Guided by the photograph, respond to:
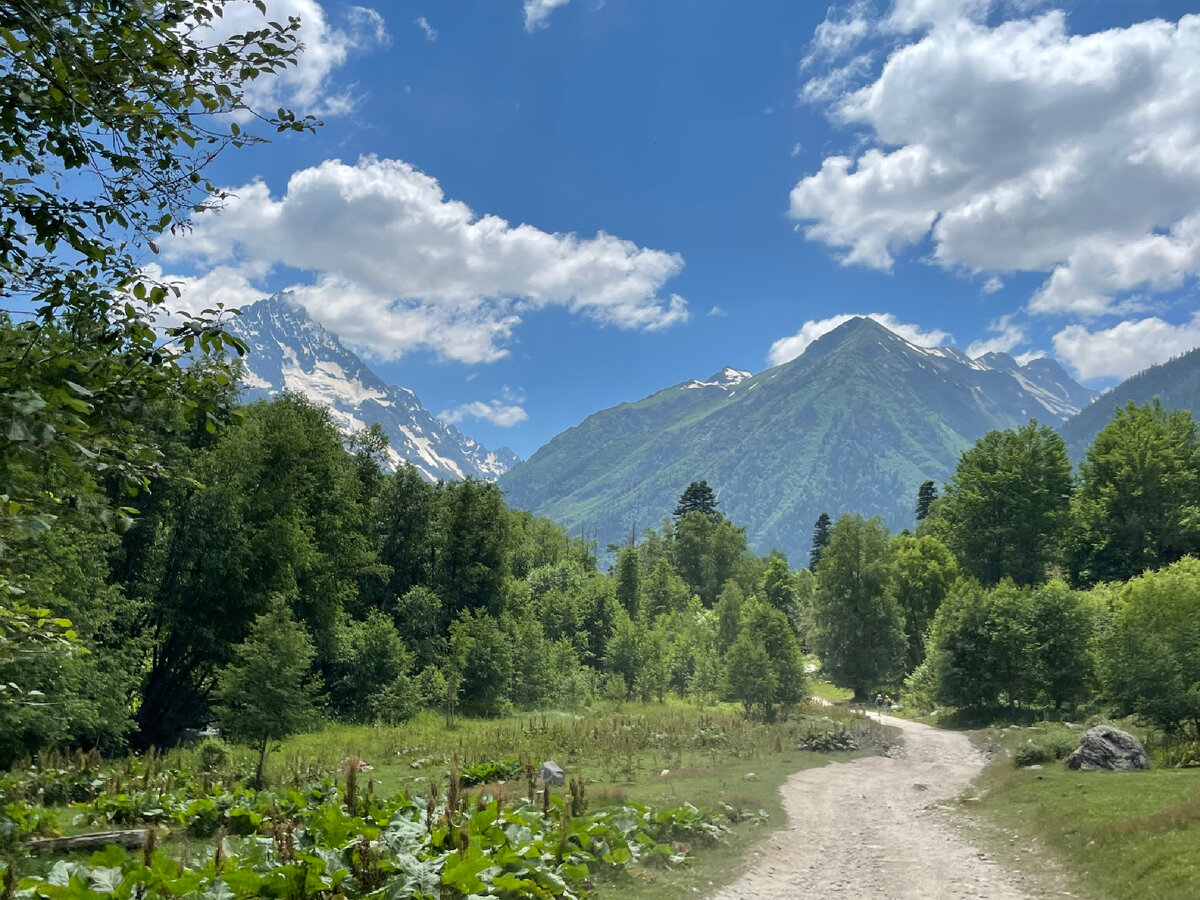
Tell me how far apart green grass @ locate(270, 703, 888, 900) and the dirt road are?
0.58m

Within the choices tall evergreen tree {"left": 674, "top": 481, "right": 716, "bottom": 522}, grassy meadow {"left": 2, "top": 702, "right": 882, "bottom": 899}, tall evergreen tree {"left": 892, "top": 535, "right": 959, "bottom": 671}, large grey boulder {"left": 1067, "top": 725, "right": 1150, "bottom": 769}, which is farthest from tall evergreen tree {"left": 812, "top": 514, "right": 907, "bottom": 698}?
tall evergreen tree {"left": 674, "top": 481, "right": 716, "bottom": 522}

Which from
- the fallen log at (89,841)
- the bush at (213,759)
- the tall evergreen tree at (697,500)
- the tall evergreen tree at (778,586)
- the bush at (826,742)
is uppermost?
the tall evergreen tree at (697,500)

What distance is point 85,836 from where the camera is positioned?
30.1 ft

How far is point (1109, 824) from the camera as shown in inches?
477

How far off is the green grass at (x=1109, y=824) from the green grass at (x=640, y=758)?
17.1ft

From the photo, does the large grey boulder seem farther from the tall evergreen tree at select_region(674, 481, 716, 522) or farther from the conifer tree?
the tall evergreen tree at select_region(674, 481, 716, 522)

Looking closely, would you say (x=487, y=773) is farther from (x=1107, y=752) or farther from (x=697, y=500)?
(x=697, y=500)

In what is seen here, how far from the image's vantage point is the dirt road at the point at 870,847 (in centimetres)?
1084

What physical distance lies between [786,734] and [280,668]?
837 inches

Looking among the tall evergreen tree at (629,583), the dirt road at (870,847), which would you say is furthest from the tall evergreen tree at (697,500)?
the dirt road at (870,847)

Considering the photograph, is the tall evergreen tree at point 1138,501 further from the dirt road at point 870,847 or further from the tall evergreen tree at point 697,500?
the tall evergreen tree at point 697,500

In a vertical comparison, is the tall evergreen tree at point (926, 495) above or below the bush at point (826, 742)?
above

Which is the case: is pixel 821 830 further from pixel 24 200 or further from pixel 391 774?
pixel 24 200

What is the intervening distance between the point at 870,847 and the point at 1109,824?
4.24 m
